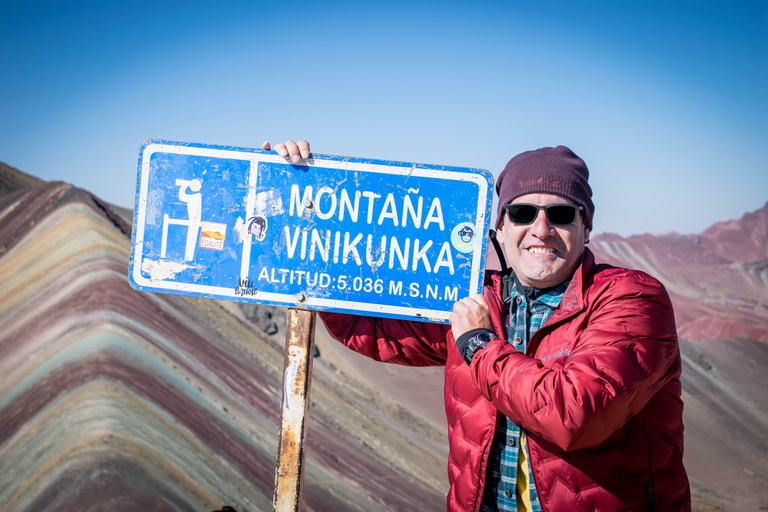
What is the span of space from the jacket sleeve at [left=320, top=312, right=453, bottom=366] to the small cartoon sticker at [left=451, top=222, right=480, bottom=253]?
0.35 metres

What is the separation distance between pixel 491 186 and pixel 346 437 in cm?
452

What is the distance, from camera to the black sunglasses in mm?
1537

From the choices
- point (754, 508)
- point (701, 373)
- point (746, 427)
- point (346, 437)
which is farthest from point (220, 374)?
point (701, 373)

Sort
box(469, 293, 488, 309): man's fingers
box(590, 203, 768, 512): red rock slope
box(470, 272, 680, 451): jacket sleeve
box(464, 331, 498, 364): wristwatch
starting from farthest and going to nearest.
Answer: box(590, 203, 768, 512): red rock slope < box(469, 293, 488, 309): man's fingers < box(464, 331, 498, 364): wristwatch < box(470, 272, 680, 451): jacket sleeve

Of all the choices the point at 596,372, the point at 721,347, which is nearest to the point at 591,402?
the point at 596,372

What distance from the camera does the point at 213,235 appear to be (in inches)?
65.2

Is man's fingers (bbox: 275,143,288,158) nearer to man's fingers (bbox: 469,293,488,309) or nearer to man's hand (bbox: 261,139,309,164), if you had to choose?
man's hand (bbox: 261,139,309,164)

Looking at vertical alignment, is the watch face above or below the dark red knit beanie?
below

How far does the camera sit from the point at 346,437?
17.9 feet

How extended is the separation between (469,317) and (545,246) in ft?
1.13

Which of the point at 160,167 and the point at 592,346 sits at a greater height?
the point at 160,167

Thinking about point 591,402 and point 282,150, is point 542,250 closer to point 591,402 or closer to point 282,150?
point 591,402

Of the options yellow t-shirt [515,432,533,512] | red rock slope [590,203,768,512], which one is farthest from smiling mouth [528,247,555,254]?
red rock slope [590,203,768,512]

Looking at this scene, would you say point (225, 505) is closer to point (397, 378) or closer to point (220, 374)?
point (220, 374)
